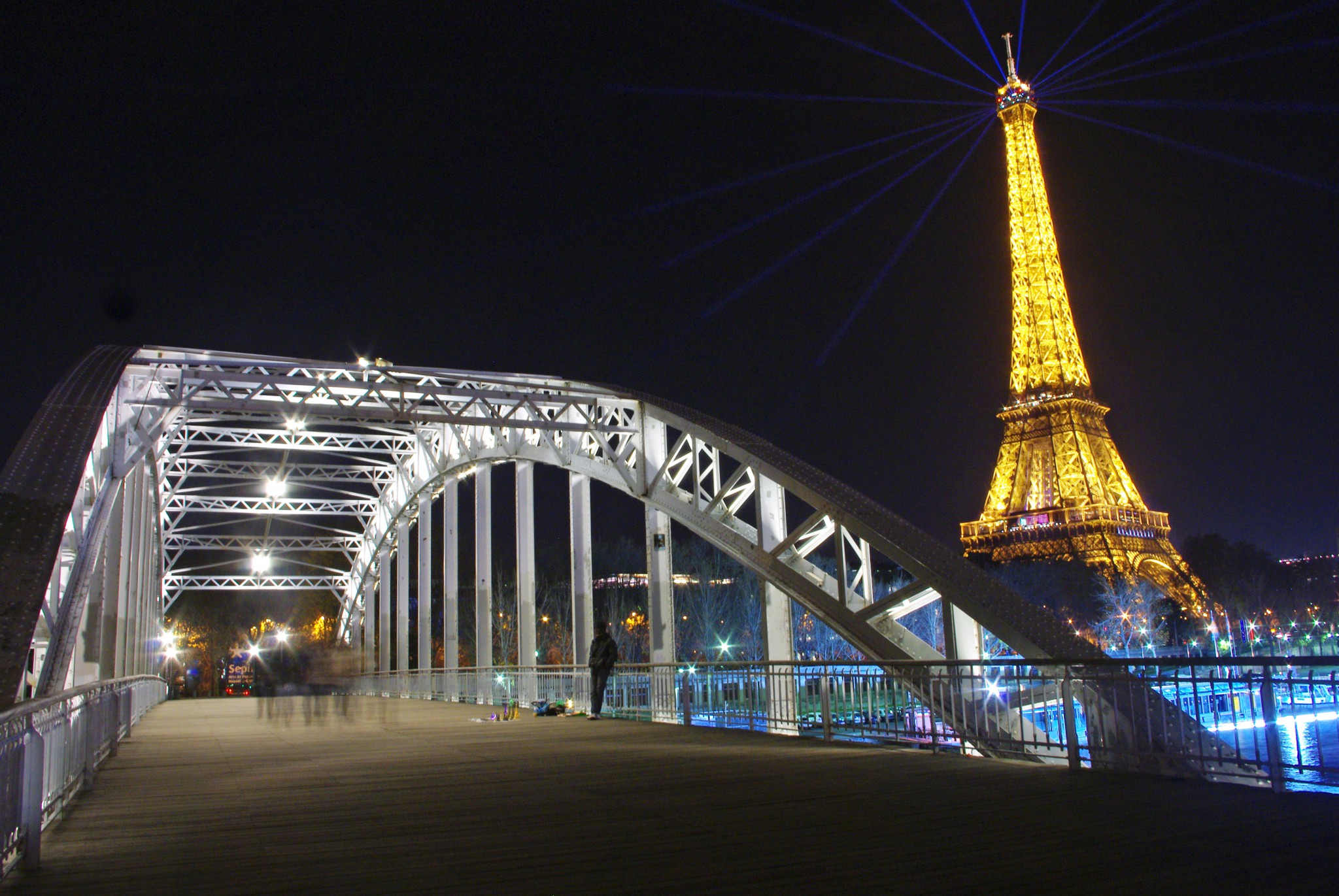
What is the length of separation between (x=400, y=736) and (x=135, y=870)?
820cm

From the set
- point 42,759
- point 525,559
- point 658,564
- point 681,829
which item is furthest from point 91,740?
point 525,559

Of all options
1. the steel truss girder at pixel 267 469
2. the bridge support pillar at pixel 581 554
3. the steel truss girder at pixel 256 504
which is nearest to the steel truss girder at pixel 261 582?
the steel truss girder at pixel 256 504

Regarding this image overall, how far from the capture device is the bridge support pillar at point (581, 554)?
19719 millimetres

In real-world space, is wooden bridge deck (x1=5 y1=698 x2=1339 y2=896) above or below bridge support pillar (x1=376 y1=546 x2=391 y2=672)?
below

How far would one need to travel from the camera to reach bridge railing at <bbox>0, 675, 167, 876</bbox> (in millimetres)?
5008

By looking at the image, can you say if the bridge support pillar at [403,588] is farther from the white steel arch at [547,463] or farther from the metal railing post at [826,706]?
the metal railing post at [826,706]

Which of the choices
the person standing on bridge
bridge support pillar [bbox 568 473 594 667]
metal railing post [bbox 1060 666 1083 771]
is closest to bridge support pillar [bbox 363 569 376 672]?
bridge support pillar [bbox 568 473 594 667]

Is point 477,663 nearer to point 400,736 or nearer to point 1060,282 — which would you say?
point 400,736

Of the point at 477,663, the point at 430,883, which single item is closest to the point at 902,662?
the point at 430,883

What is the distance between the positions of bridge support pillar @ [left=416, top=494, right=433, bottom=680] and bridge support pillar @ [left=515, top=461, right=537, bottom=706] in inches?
233

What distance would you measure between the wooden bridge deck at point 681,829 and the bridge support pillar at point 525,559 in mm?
10787

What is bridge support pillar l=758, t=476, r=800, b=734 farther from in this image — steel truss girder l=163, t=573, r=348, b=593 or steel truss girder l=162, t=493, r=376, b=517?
steel truss girder l=163, t=573, r=348, b=593

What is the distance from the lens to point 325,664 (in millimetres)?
14125

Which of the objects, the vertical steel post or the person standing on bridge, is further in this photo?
the vertical steel post
